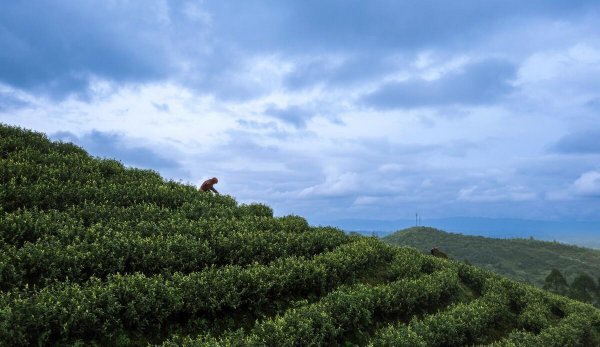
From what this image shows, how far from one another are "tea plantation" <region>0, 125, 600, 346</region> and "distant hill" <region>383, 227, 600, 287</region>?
11710 cm

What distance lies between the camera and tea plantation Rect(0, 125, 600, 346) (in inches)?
556

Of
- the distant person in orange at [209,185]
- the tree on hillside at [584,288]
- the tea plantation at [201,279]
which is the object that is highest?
the distant person in orange at [209,185]

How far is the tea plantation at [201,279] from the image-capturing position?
1412 cm

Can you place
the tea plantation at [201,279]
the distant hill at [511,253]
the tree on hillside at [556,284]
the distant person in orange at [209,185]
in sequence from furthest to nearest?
the distant hill at [511,253], the tree on hillside at [556,284], the distant person in orange at [209,185], the tea plantation at [201,279]

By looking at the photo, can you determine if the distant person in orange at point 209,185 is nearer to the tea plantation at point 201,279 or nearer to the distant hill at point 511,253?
the tea plantation at point 201,279

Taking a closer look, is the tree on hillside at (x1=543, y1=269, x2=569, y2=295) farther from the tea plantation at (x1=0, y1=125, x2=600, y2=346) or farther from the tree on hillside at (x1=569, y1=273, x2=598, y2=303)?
the tea plantation at (x1=0, y1=125, x2=600, y2=346)

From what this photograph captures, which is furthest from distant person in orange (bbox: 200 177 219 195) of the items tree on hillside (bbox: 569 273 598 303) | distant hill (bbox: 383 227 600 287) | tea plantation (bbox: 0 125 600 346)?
distant hill (bbox: 383 227 600 287)

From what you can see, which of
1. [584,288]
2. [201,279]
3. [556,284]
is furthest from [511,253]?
[201,279]

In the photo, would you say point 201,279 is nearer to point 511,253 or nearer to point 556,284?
point 556,284

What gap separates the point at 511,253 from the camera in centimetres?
16100

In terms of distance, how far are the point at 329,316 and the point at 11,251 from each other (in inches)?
425

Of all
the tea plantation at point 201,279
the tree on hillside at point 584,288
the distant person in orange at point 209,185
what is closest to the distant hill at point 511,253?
the tree on hillside at point 584,288

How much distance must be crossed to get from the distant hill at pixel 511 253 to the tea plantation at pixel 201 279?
384ft

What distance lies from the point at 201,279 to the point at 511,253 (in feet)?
544
